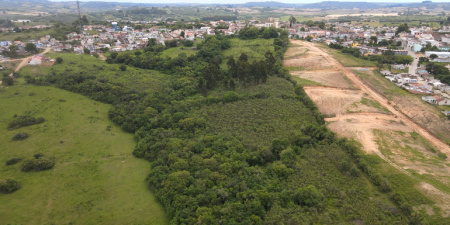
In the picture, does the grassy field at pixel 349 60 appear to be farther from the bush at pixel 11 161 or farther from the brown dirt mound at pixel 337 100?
the bush at pixel 11 161

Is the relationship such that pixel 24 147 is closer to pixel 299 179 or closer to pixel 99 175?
pixel 99 175

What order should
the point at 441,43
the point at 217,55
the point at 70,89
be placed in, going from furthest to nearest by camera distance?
1. the point at 441,43
2. the point at 217,55
3. the point at 70,89

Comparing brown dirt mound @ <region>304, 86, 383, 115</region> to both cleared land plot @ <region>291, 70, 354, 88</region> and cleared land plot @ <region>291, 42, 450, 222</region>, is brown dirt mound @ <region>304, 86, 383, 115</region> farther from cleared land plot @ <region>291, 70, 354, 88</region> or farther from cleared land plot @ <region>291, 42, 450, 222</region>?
cleared land plot @ <region>291, 70, 354, 88</region>

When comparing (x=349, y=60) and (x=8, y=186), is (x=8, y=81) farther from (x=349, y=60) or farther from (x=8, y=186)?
(x=349, y=60)

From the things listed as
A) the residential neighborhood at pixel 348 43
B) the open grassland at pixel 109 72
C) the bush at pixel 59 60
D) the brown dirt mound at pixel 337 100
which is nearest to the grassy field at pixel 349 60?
the residential neighborhood at pixel 348 43


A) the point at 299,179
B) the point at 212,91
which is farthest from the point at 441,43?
the point at 299,179

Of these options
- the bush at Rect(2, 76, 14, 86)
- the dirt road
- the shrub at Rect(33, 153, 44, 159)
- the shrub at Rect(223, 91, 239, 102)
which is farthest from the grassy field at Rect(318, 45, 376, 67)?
the bush at Rect(2, 76, 14, 86)

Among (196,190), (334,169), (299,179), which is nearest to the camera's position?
(196,190)
